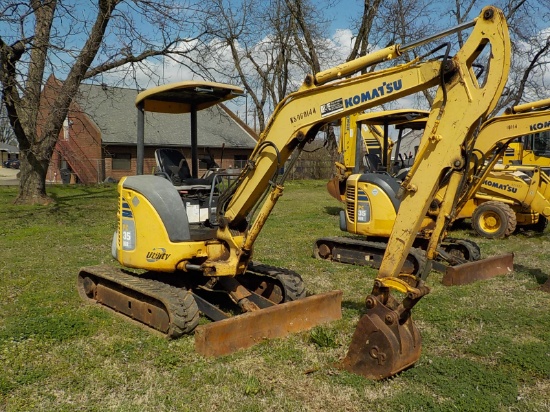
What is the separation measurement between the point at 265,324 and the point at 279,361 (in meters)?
0.53

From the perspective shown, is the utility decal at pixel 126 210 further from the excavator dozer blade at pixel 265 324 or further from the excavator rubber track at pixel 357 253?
the excavator rubber track at pixel 357 253

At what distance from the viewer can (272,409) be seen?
4141mm

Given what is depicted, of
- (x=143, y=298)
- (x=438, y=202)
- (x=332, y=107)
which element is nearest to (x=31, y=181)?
(x=143, y=298)

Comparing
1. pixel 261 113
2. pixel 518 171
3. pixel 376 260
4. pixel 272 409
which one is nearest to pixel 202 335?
pixel 272 409

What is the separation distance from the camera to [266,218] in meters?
5.79

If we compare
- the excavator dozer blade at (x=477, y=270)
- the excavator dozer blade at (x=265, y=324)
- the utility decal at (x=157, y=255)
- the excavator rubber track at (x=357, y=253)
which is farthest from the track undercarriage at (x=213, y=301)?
the excavator rubber track at (x=357, y=253)

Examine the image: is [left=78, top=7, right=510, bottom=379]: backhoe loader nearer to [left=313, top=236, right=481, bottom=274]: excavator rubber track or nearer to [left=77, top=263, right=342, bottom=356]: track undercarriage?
[left=77, top=263, right=342, bottom=356]: track undercarriage

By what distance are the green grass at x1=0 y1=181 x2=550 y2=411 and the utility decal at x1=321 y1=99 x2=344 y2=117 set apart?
2.12 m

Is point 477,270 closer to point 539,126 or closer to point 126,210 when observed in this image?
point 539,126

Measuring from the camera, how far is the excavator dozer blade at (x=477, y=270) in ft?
26.2

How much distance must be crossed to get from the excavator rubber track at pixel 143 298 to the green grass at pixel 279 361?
14cm

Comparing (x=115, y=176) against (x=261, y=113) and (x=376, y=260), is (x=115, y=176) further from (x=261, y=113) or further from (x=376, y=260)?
(x=376, y=260)

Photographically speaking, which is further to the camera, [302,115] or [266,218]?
[266,218]

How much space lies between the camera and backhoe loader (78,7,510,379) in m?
4.60
